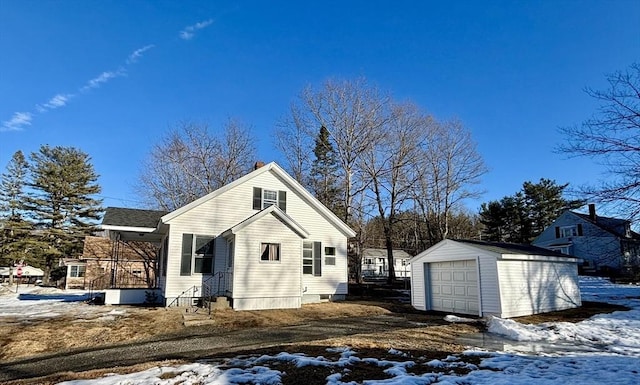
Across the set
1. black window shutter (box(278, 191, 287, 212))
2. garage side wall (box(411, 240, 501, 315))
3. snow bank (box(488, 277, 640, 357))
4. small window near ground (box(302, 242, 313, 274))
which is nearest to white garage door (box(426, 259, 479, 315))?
garage side wall (box(411, 240, 501, 315))

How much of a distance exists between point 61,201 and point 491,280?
139 feet

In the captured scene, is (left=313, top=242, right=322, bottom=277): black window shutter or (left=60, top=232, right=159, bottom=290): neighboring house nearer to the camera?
(left=313, top=242, right=322, bottom=277): black window shutter

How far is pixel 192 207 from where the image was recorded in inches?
635

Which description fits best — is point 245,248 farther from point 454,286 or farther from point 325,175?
point 325,175

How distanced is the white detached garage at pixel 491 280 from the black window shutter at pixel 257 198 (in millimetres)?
7576

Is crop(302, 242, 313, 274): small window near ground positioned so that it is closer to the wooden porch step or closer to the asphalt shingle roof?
the wooden porch step

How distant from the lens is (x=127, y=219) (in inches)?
722

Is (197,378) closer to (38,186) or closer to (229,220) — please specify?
(229,220)

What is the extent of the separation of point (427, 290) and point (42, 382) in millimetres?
13748

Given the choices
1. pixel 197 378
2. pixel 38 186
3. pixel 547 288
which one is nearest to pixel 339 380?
pixel 197 378

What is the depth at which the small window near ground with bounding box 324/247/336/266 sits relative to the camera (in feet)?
61.8

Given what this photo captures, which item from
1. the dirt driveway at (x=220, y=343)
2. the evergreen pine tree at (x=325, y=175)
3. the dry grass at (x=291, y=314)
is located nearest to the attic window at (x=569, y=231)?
the evergreen pine tree at (x=325, y=175)

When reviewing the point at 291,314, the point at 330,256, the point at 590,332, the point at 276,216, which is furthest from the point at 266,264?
the point at 590,332

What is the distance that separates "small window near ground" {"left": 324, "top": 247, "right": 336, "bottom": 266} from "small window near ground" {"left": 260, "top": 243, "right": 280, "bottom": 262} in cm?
371
